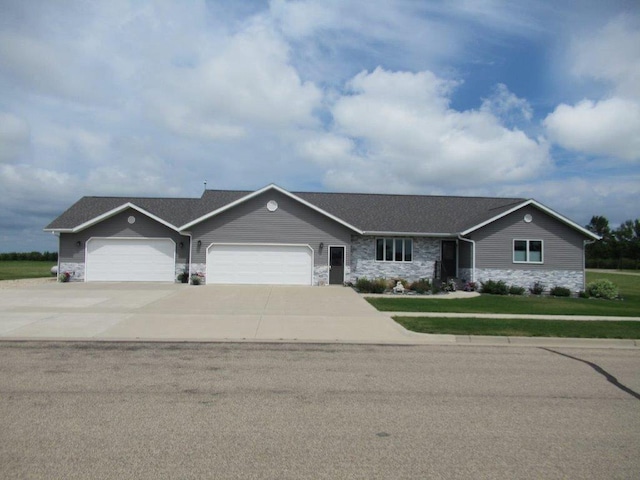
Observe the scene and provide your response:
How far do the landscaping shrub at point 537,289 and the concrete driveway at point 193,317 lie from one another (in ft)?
36.5

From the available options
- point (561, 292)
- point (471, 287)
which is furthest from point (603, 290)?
point (471, 287)

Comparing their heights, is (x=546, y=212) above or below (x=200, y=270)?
above

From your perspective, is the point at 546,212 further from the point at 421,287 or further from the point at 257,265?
the point at 257,265

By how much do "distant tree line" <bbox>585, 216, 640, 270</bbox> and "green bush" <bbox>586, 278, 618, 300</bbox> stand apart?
57.3 m

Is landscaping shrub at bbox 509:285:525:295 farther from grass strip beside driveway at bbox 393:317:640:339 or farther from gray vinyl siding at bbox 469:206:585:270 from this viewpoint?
grass strip beside driveway at bbox 393:317:640:339

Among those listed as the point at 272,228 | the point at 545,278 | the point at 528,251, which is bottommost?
the point at 545,278

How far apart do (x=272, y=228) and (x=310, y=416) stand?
68.2ft

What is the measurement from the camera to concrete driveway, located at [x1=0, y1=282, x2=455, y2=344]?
37.8 ft

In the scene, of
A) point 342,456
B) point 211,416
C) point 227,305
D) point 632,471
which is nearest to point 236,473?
point 342,456

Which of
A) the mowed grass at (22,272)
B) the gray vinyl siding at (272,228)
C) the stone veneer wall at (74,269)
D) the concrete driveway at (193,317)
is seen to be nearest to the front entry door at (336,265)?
the gray vinyl siding at (272,228)

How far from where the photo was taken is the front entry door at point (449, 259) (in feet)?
94.2

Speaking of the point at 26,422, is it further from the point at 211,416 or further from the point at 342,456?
the point at 342,456

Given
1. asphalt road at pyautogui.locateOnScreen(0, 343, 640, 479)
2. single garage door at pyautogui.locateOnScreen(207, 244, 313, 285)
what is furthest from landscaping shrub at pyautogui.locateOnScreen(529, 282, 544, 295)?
asphalt road at pyautogui.locateOnScreen(0, 343, 640, 479)

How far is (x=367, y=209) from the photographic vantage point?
1225 inches
